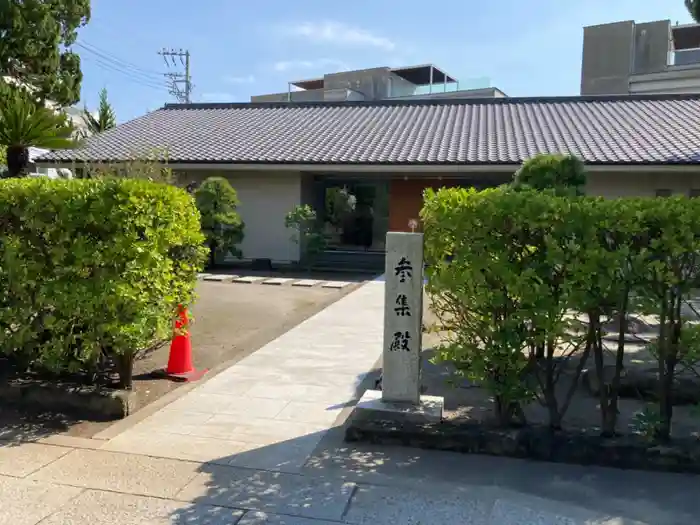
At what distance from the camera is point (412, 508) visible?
3.43 meters

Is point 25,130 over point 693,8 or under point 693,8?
under

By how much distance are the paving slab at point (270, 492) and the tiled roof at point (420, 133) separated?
40.2ft

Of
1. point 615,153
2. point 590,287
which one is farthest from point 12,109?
point 615,153

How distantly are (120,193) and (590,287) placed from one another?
140 inches

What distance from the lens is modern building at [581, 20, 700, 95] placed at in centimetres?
2897

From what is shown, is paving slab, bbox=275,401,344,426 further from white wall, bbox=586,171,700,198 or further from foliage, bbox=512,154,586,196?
white wall, bbox=586,171,700,198

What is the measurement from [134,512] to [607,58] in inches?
1375

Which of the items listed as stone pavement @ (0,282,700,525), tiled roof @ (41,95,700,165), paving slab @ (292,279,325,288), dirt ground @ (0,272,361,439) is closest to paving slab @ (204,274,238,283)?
dirt ground @ (0,272,361,439)

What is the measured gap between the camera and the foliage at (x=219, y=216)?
14812 millimetres

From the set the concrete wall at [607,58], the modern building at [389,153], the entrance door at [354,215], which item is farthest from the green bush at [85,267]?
the concrete wall at [607,58]

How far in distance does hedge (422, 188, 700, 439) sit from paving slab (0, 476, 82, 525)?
2.69 meters

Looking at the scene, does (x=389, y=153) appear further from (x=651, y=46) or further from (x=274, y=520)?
(x=651, y=46)

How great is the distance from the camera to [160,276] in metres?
5.04

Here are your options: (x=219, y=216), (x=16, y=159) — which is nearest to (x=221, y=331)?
(x=16, y=159)
